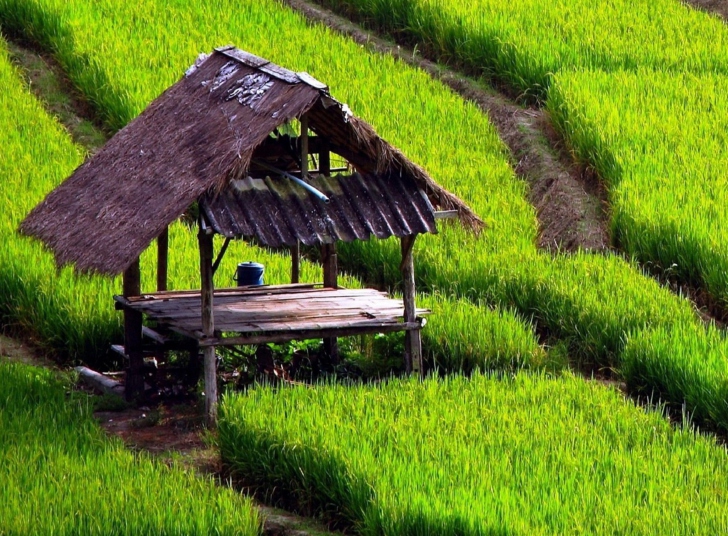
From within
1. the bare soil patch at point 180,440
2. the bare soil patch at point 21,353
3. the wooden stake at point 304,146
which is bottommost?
the bare soil patch at point 180,440

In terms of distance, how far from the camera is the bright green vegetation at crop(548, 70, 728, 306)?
10062mm

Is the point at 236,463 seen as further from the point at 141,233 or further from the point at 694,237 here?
the point at 694,237

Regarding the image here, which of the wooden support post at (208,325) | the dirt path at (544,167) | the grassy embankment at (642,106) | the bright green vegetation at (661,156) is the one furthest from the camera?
the dirt path at (544,167)

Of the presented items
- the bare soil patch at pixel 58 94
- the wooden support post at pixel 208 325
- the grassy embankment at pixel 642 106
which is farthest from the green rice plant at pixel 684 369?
the bare soil patch at pixel 58 94

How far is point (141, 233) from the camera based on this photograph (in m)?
7.30

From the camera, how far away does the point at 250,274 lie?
9.03 meters

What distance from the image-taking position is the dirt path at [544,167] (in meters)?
11.2

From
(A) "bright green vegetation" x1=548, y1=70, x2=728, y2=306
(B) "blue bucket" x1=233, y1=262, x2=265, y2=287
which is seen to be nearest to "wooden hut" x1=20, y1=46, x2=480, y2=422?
(B) "blue bucket" x1=233, y1=262, x2=265, y2=287

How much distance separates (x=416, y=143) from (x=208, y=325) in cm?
487

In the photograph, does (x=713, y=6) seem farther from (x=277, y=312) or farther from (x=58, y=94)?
(x=277, y=312)

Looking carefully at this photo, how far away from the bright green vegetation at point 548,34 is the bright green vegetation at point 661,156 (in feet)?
1.63

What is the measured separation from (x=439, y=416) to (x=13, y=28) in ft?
30.9

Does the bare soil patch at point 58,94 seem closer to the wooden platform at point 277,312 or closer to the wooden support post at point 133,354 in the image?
the wooden platform at point 277,312

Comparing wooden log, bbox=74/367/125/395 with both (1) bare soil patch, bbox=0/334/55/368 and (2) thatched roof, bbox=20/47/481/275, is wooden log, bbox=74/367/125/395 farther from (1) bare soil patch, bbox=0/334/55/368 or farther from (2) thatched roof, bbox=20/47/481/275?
(2) thatched roof, bbox=20/47/481/275
